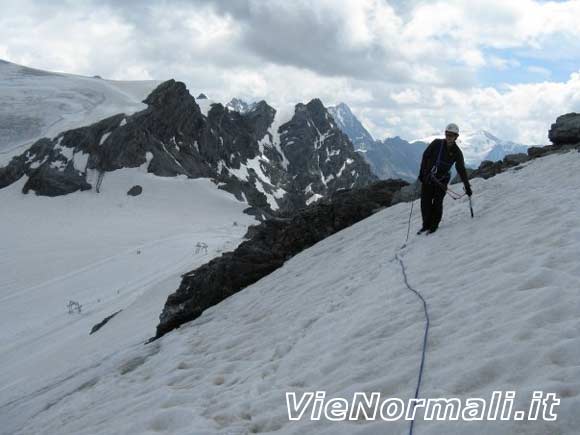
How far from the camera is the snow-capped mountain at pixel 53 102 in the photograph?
2633 inches

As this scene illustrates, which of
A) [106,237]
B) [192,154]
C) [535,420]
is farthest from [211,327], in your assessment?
[192,154]

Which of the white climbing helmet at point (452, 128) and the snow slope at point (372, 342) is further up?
the white climbing helmet at point (452, 128)

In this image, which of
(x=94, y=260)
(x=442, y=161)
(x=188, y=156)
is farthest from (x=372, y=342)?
(x=188, y=156)

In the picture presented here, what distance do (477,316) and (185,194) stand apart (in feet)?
156

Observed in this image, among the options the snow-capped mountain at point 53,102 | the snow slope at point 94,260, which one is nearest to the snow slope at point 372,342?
the snow slope at point 94,260

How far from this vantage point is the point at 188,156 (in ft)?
235

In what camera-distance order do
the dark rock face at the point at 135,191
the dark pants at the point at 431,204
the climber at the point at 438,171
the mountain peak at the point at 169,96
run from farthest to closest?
1. the mountain peak at the point at 169,96
2. the dark rock face at the point at 135,191
3. the dark pants at the point at 431,204
4. the climber at the point at 438,171

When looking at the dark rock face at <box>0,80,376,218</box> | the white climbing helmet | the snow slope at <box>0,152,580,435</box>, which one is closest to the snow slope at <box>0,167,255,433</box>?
Result: the snow slope at <box>0,152,580,435</box>

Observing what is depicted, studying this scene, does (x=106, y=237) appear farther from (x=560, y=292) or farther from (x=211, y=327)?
(x=560, y=292)

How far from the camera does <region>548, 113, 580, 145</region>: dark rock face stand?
16.8 m

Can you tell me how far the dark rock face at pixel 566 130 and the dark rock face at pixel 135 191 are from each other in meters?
40.4

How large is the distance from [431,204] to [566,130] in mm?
9290

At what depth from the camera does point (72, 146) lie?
56812 mm

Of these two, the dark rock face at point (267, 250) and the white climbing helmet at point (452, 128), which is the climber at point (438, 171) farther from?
the dark rock face at point (267, 250)
